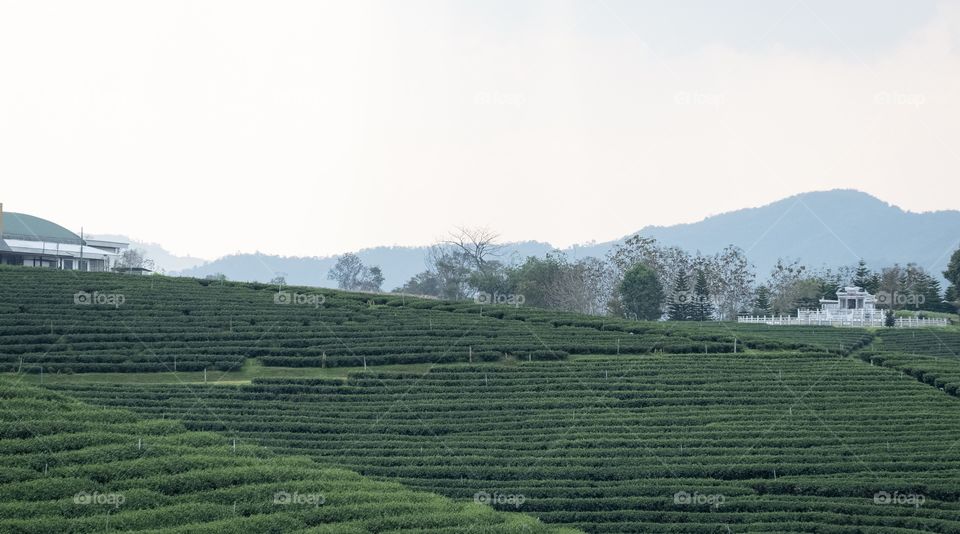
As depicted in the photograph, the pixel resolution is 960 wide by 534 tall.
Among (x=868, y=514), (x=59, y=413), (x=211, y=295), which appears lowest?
(x=868, y=514)

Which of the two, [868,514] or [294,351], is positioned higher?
[294,351]

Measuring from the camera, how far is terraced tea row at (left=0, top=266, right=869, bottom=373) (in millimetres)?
43125

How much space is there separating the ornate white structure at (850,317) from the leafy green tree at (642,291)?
662 centimetres

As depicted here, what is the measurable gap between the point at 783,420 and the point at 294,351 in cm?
1881

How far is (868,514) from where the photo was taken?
Result: 94.6 feet

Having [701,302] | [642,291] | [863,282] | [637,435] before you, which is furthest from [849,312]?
[637,435]

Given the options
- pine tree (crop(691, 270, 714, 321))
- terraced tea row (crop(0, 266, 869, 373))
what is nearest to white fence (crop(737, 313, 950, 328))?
pine tree (crop(691, 270, 714, 321))

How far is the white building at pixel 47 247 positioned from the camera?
67056 mm

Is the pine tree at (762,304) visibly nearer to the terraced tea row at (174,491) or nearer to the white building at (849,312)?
the white building at (849,312)

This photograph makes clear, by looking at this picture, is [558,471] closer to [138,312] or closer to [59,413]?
[59,413]

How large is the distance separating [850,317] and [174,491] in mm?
55391

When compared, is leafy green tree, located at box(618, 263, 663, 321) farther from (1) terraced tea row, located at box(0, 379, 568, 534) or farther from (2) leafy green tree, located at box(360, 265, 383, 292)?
(2) leafy green tree, located at box(360, 265, 383, 292)

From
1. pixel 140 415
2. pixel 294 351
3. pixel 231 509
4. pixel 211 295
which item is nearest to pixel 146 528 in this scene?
pixel 231 509

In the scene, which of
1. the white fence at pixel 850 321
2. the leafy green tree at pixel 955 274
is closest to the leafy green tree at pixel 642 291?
the white fence at pixel 850 321
